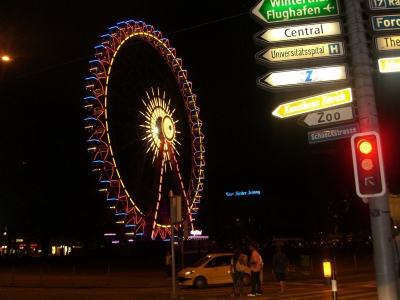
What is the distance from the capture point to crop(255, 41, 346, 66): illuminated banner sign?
26.6 ft

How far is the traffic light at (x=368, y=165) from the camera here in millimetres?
6883

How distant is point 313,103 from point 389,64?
1261 mm

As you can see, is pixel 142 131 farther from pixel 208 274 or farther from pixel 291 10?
pixel 291 10

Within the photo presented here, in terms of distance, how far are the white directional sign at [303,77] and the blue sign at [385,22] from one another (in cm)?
82

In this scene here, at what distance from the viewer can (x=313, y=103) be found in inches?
323

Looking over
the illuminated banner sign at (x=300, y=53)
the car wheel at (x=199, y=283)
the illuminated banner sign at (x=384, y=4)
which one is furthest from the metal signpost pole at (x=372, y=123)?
the car wheel at (x=199, y=283)

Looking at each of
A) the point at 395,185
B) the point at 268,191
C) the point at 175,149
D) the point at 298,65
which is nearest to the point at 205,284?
the point at 395,185

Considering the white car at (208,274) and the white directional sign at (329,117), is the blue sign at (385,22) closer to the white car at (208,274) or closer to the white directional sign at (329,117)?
the white directional sign at (329,117)

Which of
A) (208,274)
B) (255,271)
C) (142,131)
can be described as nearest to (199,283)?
(208,274)

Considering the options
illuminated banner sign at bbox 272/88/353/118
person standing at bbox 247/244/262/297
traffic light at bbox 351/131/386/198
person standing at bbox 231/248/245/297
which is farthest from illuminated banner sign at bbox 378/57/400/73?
person standing at bbox 247/244/262/297

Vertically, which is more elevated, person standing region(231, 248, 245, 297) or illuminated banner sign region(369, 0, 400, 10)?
illuminated banner sign region(369, 0, 400, 10)

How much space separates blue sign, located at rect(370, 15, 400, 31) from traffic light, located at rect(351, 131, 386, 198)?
2070 mm

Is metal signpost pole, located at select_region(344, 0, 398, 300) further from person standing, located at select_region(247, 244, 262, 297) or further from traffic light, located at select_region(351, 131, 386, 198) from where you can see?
person standing, located at select_region(247, 244, 262, 297)

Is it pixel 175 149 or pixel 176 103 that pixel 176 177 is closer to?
pixel 175 149
